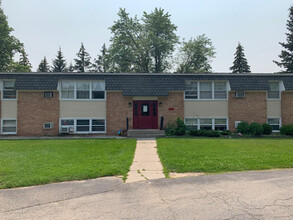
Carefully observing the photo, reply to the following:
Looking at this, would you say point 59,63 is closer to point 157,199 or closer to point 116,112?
point 116,112

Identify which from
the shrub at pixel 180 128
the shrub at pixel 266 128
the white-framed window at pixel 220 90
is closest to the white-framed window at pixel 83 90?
the shrub at pixel 180 128

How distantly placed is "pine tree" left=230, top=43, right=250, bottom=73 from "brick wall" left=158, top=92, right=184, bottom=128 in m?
32.9

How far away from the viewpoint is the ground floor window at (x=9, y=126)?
14.9 m

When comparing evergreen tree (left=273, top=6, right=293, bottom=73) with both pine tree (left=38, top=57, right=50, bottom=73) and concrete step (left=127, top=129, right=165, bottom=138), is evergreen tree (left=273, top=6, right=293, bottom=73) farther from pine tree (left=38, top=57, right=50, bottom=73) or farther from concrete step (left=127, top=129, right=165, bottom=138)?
pine tree (left=38, top=57, right=50, bottom=73)

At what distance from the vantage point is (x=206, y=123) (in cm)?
1596

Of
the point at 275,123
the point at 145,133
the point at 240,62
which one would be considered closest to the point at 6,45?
the point at 145,133

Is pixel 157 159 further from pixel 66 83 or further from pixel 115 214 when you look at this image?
pixel 66 83

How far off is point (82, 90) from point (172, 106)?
6.67 m

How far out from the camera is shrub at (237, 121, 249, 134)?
1459 centimetres

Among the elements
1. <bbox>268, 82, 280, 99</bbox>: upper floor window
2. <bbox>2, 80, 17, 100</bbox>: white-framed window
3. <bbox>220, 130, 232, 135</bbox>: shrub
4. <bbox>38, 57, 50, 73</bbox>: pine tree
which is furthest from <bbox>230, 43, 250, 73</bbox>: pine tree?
<bbox>38, 57, 50, 73</bbox>: pine tree

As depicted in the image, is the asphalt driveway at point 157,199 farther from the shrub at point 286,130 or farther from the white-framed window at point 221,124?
the shrub at point 286,130

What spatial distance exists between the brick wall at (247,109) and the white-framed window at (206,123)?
1.42 meters

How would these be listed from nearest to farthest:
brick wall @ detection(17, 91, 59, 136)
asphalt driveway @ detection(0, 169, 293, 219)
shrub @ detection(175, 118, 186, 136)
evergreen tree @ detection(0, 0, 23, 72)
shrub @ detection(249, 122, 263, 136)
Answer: asphalt driveway @ detection(0, 169, 293, 219)
shrub @ detection(249, 122, 263, 136)
shrub @ detection(175, 118, 186, 136)
brick wall @ detection(17, 91, 59, 136)
evergreen tree @ detection(0, 0, 23, 72)

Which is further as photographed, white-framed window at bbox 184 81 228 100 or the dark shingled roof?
white-framed window at bbox 184 81 228 100
